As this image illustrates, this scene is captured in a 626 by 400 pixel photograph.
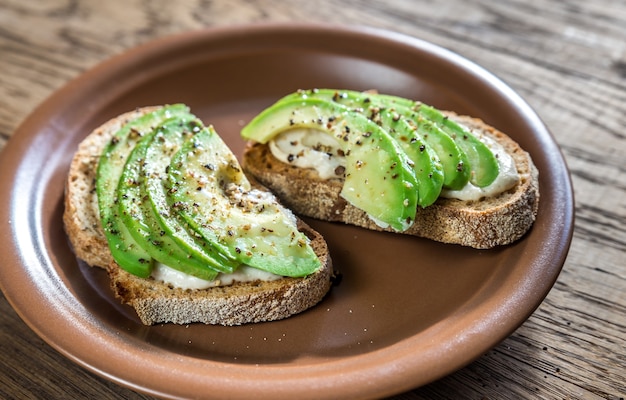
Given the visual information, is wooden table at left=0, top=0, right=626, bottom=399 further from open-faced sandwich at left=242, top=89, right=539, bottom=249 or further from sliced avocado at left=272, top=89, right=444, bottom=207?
sliced avocado at left=272, top=89, right=444, bottom=207

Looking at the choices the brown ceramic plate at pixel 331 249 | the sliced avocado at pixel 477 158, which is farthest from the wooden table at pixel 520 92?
the sliced avocado at pixel 477 158

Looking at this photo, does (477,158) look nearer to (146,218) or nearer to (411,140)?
(411,140)

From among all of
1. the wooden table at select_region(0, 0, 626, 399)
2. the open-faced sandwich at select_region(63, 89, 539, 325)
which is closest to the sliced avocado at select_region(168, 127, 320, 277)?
the open-faced sandwich at select_region(63, 89, 539, 325)

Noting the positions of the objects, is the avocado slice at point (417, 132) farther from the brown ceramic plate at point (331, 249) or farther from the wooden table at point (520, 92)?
the wooden table at point (520, 92)

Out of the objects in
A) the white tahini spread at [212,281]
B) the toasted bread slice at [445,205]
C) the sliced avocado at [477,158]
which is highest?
the sliced avocado at [477,158]

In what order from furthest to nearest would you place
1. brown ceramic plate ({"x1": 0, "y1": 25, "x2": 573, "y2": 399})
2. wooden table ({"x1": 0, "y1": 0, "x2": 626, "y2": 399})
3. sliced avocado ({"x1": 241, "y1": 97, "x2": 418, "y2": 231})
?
sliced avocado ({"x1": 241, "y1": 97, "x2": 418, "y2": 231}) < wooden table ({"x1": 0, "y1": 0, "x2": 626, "y2": 399}) < brown ceramic plate ({"x1": 0, "y1": 25, "x2": 573, "y2": 399})

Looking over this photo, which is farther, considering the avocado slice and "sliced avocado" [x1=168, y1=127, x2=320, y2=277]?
the avocado slice

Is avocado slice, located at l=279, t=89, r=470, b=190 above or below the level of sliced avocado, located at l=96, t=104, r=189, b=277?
above

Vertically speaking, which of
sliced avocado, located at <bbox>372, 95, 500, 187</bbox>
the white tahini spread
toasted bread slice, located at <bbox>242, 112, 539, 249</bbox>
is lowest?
the white tahini spread
